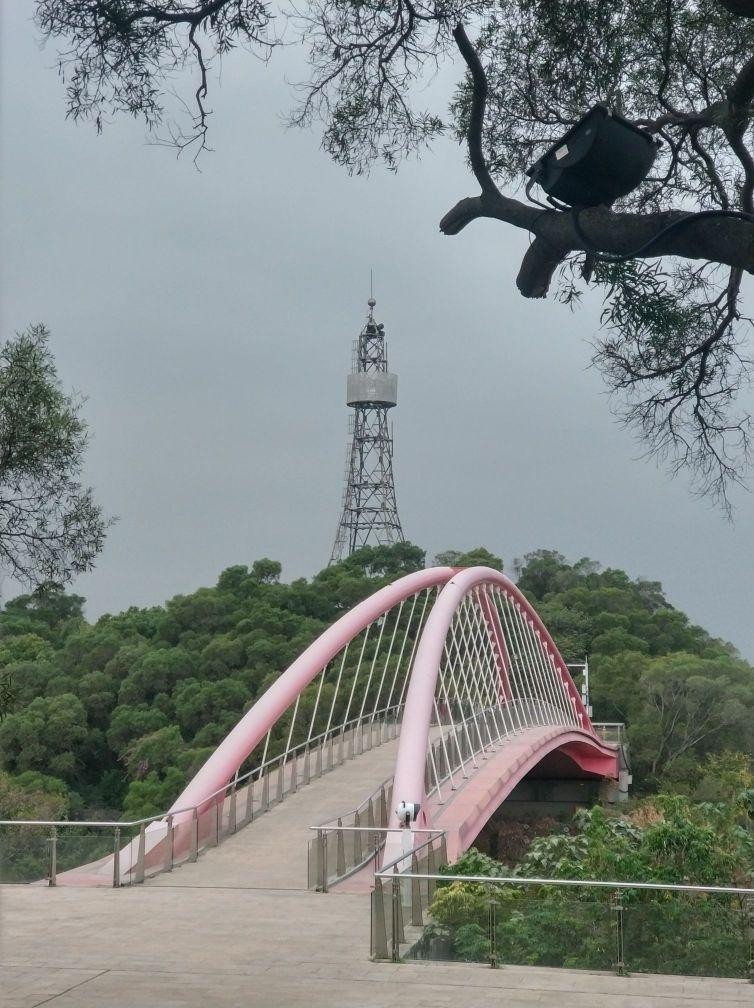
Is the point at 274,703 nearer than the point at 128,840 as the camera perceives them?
No

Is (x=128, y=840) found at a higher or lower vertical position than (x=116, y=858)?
higher

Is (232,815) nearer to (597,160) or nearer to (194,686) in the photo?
(597,160)

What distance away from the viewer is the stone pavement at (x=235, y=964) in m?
7.29

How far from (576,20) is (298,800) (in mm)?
15095

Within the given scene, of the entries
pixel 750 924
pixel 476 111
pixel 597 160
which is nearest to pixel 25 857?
pixel 750 924

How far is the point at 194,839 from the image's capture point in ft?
49.2

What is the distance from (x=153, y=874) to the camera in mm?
13719

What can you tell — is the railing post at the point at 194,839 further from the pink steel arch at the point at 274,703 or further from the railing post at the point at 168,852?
the railing post at the point at 168,852

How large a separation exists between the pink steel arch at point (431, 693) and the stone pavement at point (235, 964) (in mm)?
2433

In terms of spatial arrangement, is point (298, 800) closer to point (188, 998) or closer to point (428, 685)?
point (428, 685)

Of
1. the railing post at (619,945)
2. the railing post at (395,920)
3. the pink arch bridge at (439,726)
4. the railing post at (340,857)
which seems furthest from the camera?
the pink arch bridge at (439,726)

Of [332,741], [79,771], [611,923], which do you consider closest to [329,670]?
[79,771]

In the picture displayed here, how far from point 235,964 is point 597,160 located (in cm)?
626

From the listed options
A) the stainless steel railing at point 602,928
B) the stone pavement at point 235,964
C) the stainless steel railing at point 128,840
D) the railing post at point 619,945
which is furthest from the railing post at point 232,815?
the railing post at point 619,945
